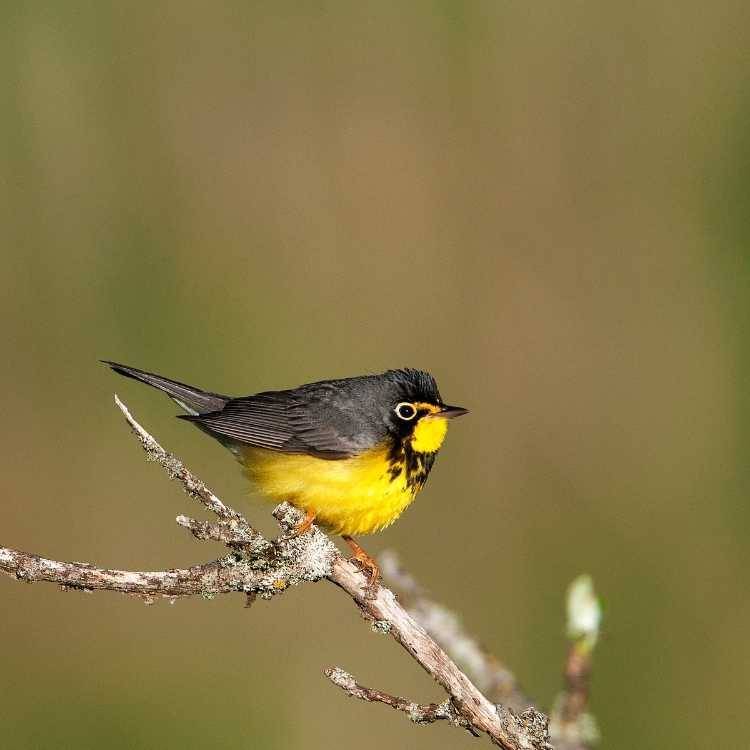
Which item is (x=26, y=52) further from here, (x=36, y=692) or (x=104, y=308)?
(x=36, y=692)

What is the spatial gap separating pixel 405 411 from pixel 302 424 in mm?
252

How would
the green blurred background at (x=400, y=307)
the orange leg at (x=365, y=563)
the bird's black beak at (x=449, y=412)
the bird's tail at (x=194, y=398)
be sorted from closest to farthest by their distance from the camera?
the orange leg at (x=365, y=563) < the bird's black beak at (x=449, y=412) < the bird's tail at (x=194, y=398) < the green blurred background at (x=400, y=307)

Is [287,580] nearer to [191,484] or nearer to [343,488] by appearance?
[191,484]

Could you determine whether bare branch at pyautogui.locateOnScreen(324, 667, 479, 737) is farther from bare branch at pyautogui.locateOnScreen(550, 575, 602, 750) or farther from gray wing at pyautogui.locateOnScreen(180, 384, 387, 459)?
gray wing at pyautogui.locateOnScreen(180, 384, 387, 459)

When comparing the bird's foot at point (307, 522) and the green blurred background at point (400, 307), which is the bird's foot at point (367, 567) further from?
the green blurred background at point (400, 307)

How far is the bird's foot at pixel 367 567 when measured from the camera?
1809mm

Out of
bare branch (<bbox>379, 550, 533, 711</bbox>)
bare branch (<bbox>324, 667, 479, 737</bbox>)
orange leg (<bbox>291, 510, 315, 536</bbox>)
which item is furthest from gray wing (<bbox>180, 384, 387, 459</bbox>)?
bare branch (<bbox>324, 667, 479, 737</bbox>)

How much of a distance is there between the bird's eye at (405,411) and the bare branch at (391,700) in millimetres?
1085

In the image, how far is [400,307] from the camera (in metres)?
4.44

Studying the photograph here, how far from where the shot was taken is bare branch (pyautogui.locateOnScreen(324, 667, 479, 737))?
1471 millimetres

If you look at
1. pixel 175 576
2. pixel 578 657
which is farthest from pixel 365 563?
pixel 175 576

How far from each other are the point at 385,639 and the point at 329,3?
2.73m

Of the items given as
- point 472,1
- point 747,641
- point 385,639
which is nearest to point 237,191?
point 472,1

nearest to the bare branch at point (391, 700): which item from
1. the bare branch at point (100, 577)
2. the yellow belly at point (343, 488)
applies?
the bare branch at point (100, 577)
